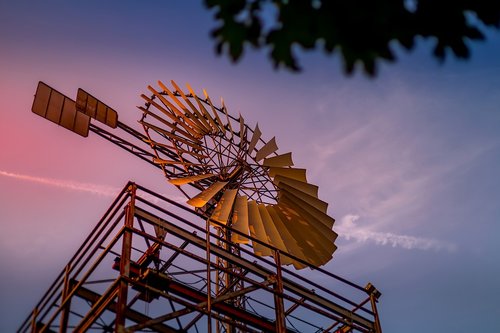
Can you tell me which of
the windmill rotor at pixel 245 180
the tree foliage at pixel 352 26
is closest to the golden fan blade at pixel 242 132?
the windmill rotor at pixel 245 180

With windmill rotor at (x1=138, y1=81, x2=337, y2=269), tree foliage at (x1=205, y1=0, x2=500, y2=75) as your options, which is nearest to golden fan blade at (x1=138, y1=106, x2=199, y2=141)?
windmill rotor at (x1=138, y1=81, x2=337, y2=269)

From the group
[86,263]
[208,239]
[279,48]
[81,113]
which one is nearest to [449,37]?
[279,48]

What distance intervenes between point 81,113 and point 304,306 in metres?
7.68

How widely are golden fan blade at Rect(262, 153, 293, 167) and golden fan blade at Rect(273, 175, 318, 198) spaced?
0.42 metres

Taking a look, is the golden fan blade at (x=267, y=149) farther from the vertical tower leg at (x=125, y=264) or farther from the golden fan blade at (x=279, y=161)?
the vertical tower leg at (x=125, y=264)

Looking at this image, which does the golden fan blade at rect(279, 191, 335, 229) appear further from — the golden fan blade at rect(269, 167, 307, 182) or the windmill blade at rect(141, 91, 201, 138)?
the windmill blade at rect(141, 91, 201, 138)

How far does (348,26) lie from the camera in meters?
3.80

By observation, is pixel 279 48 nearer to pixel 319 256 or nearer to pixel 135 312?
pixel 135 312

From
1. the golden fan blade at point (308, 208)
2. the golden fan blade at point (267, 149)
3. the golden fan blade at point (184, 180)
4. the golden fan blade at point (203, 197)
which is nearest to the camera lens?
the golden fan blade at point (203, 197)

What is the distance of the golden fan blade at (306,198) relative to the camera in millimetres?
15500

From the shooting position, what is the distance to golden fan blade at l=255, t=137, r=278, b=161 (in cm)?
1610

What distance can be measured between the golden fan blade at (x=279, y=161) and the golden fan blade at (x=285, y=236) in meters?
1.39

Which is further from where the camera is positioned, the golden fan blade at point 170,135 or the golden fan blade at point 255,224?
the golden fan blade at point 170,135

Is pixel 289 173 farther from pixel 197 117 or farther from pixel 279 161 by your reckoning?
pixel 197 117
